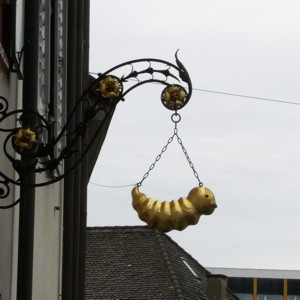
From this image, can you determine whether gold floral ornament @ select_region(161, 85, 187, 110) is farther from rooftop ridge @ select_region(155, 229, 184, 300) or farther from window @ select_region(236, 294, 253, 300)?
window @ select_region(236, 294, 253, 300)

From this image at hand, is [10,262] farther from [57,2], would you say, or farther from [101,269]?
[101,269]

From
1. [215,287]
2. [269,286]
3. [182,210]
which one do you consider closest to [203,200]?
[182,210]

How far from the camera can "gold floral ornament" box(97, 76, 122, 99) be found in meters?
8.16

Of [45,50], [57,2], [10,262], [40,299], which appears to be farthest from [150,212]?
[57,2]

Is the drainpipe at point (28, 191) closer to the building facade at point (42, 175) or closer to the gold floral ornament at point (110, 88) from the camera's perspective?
the building facade at point (42, 175)

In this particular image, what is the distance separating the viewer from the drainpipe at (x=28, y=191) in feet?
27.3

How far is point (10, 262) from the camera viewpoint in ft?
32.4

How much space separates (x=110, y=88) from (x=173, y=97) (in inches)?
17.8

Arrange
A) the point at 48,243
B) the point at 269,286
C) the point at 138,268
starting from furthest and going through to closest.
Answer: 1. the point at 269,286
2. the point at 138,268
3. the point at 48,243

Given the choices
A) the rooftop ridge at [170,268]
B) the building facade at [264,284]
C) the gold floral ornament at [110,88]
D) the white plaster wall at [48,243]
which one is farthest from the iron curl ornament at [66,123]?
the building facade at [264,284]

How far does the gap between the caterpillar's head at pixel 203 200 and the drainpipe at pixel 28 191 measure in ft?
3.54

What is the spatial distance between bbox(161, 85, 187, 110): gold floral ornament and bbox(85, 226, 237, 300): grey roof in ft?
93.4

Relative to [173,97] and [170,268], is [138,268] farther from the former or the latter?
[173,97]

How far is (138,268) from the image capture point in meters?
38.6
